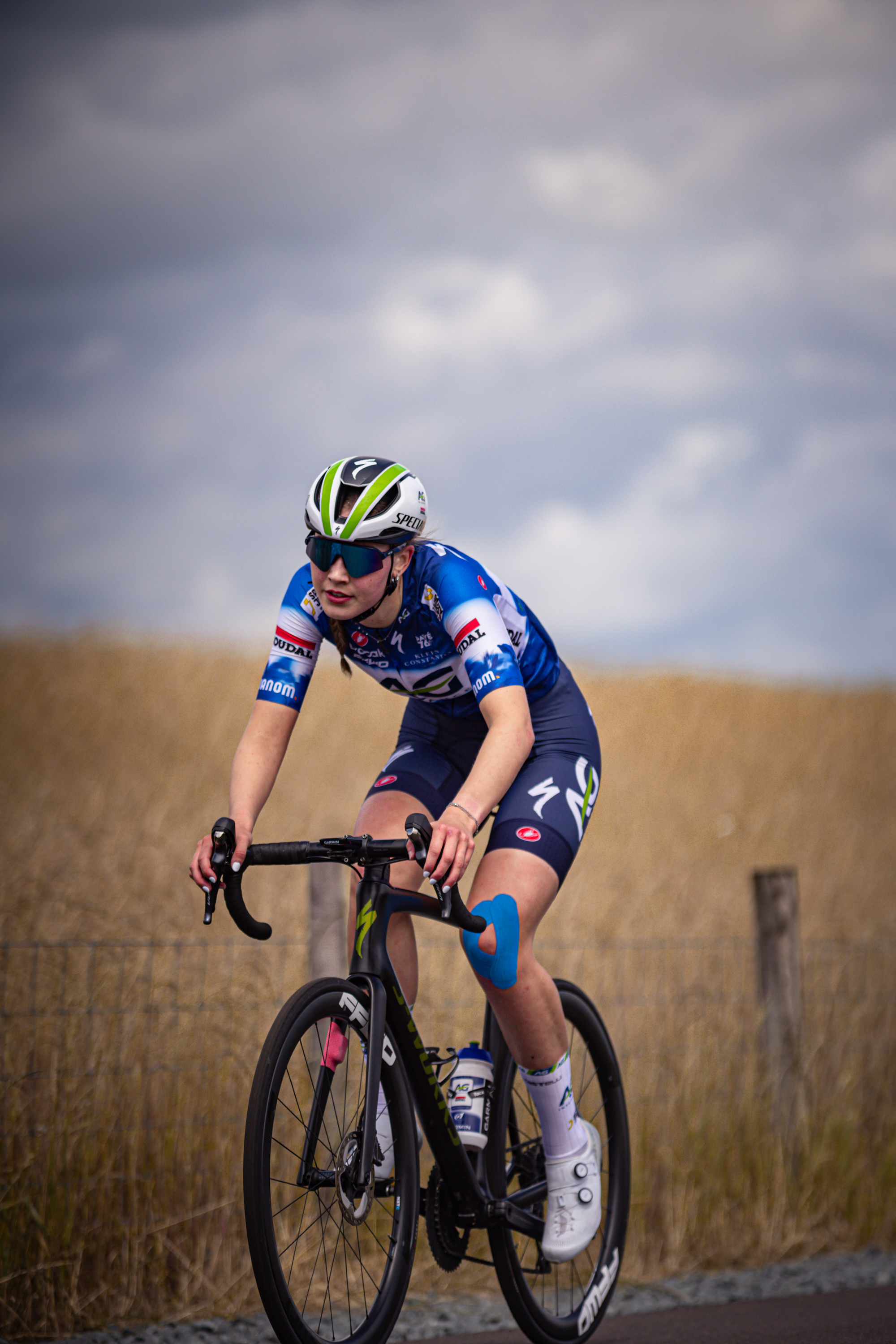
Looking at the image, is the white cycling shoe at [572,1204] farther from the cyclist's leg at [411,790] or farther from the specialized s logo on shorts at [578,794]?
the specialized s logo on shorts at [578,794]

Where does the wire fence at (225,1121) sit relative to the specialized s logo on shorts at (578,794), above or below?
below

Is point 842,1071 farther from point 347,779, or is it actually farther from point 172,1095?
point 347,779

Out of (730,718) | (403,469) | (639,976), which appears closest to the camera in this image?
(403,469)

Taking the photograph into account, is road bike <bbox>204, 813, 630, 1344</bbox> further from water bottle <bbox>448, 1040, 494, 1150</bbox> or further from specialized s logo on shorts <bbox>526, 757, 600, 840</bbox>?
specialized s logo on shorts <bbox>526, 757, 600, 840</bbox>

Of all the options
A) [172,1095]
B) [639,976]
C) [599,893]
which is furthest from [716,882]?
[172,1095]

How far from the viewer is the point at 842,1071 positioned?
715 cm

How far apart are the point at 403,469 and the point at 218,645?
57.4 ft

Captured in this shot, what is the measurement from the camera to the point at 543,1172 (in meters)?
3.95

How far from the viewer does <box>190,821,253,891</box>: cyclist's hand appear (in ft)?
9.87

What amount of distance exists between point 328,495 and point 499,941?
1.29m

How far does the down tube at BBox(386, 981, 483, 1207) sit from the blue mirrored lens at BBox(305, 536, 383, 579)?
1.09 meters

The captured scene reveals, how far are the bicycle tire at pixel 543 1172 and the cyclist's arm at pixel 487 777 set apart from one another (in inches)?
42.7

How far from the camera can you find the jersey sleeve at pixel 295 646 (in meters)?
3.50

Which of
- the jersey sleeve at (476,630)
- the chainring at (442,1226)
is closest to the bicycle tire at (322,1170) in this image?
the chainring at (442,1226)
